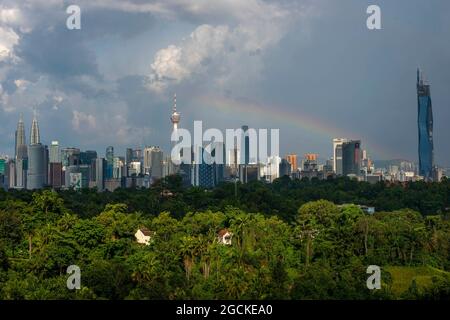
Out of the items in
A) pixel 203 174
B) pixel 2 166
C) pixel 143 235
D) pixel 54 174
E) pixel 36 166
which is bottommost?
pixel 143 235

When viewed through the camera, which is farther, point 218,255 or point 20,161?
point 20,161

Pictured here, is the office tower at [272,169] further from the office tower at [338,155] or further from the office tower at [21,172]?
the office tower at [21,172]

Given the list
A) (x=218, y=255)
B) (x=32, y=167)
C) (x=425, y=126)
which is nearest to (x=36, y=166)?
(x=32, y=167)

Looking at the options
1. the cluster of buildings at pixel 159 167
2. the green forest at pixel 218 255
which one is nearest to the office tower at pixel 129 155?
the cluster of buildings at pixel 159 167

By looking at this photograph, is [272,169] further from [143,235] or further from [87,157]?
[143,235]

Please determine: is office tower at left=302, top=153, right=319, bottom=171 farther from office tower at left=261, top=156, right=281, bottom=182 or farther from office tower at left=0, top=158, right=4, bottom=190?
office tower at left=0, top=158, right=4, bottom=190

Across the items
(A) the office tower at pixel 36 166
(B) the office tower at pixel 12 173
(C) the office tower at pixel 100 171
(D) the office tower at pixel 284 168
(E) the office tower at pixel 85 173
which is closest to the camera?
(A) the office tower at pixel 36 166
